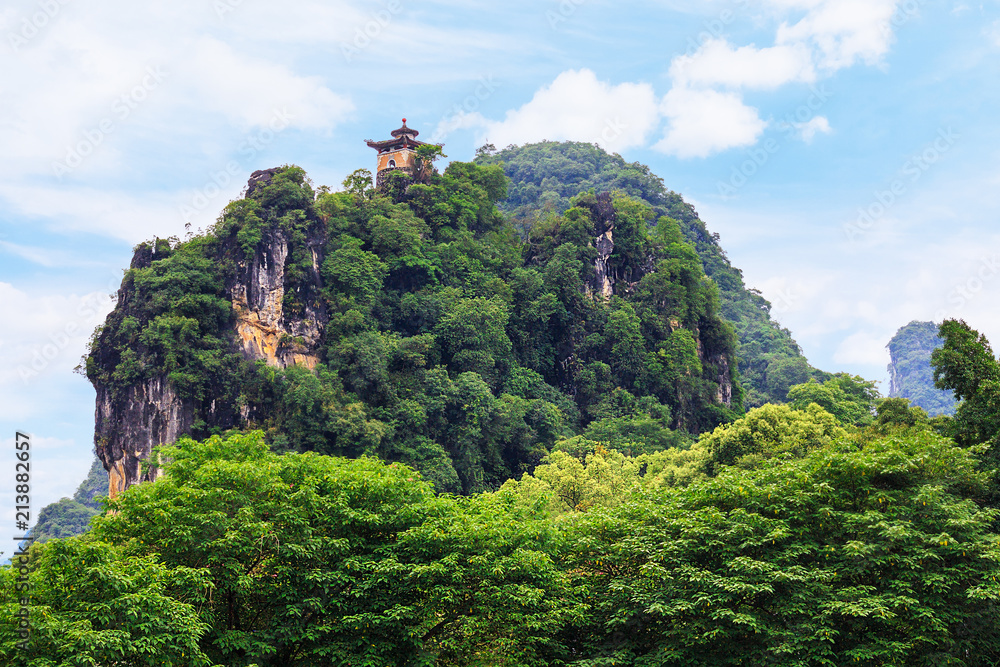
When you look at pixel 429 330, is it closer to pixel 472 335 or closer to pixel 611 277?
pixel 472 335

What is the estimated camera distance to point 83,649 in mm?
11711

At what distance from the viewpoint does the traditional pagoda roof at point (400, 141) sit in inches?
2077

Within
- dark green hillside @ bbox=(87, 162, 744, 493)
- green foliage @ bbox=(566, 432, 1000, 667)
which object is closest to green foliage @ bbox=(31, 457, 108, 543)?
dark green hillside @ bbox=(87, 162, 744, 493)

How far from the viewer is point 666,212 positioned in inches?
3337

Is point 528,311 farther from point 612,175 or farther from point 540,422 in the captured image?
point 612,175

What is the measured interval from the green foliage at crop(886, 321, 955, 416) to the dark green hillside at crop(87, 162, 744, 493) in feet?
291

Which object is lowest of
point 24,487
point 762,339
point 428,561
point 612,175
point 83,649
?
point 83,649

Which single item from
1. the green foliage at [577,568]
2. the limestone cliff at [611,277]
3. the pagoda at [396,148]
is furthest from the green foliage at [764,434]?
the pagoda at [396,148]

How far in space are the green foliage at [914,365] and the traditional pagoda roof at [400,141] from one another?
316 feet

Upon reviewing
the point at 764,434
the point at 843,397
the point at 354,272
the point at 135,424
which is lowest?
the point at 764,434

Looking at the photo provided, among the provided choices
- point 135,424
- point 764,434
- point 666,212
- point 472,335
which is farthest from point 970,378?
point 666,212

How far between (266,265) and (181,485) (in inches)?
881

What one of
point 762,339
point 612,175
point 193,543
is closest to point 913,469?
point 193,543

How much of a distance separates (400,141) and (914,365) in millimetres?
104050
